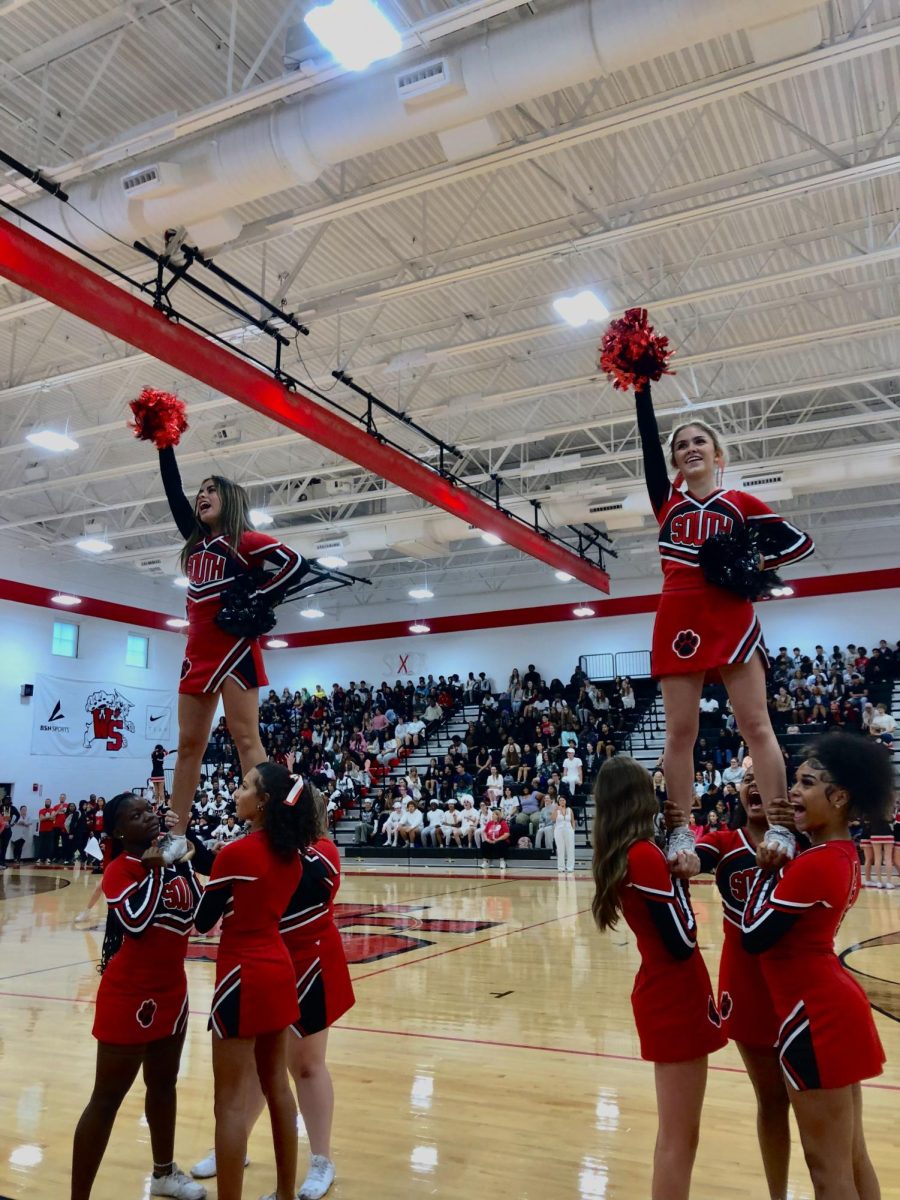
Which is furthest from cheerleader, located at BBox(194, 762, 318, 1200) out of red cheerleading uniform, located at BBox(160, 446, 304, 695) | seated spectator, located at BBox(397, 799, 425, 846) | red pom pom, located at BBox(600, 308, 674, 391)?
seated spectator, located at BBox(397, 799, 425, 846)

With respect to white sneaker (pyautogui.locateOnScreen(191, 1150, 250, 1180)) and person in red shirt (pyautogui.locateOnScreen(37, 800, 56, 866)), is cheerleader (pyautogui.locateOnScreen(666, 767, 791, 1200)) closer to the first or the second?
white sneaker (pyautogui.locateOnScreen(191, 1150, 250, 1180))

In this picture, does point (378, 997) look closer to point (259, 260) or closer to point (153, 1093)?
point (153, 1093)

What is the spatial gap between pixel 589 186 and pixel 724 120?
1.37 meters

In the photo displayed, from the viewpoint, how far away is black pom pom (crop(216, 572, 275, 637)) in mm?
3463

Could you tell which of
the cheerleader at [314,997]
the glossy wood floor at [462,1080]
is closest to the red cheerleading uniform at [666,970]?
the glossy wood floor at [462,1080]

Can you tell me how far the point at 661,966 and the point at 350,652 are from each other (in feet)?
80.6

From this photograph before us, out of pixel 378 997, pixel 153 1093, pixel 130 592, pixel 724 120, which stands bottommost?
pixel 378 997

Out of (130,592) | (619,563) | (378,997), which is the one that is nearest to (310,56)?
(378,997)

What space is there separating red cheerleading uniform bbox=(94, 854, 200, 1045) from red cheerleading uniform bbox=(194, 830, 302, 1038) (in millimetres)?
213

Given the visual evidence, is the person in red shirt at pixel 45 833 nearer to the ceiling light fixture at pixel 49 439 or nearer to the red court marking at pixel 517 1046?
the ceiling light fixture at pixel 49 439

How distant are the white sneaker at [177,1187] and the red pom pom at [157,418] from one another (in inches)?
106

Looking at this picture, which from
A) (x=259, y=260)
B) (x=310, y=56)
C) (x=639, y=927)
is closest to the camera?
(x=639, y=927)

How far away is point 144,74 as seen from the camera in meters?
8.49

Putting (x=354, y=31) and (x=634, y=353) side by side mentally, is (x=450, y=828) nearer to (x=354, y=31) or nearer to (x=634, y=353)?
(x=354, y=31)
